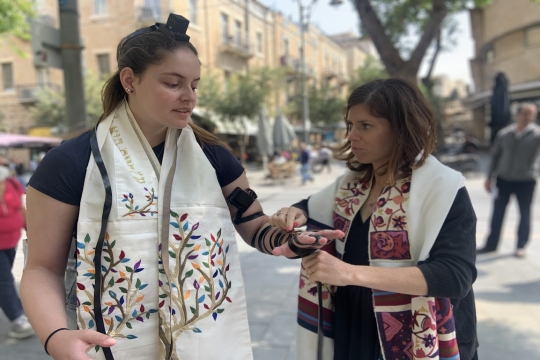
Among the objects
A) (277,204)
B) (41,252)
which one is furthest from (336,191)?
(277,204)

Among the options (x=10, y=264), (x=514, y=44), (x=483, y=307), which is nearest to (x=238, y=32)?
(x=514, y=44)

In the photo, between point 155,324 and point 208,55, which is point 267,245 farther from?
point 208,55

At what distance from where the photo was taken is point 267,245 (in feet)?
4.80

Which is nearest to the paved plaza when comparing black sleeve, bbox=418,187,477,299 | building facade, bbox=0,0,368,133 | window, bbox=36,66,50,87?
black sleeve, bbox=418,187,477,299

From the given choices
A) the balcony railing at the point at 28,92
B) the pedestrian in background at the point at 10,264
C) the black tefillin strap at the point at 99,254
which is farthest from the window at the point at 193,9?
the black tefillin strap at the point at 99,254

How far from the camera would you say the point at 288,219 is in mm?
1479

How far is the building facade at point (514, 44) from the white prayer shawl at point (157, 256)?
64.3 ft

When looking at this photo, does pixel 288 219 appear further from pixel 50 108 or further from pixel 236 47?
pixel 236 47

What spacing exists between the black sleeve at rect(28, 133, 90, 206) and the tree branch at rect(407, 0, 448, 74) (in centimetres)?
428

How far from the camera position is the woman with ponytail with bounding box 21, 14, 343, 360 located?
1.12m

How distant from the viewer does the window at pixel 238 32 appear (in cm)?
2430

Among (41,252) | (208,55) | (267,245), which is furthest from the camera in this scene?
(208,55)

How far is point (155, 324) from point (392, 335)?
0.79 metres

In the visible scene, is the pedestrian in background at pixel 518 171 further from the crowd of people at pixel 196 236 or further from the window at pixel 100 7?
the window at pixel 100 7
